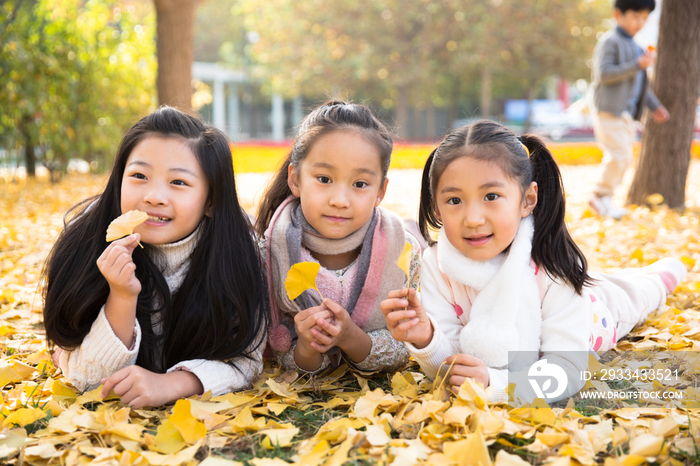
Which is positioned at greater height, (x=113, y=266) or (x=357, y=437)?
(x=113, y=266)

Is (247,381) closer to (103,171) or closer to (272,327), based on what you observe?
(272,327)

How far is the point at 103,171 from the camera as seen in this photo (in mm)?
10477

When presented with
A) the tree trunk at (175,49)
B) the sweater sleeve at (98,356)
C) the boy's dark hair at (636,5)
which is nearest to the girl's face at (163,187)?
the sweater sleeve at (98,356)

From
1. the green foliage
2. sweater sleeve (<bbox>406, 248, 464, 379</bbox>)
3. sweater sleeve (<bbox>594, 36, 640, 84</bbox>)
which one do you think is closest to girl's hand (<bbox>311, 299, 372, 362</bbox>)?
sweater sleeve (<bbox>406, 248, 464, 379</bbox>)

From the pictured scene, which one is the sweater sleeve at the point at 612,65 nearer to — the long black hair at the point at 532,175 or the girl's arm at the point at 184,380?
the long black hair at the point at 532,175

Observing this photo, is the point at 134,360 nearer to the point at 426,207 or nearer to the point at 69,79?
the point at 426,207

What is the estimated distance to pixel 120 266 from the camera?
1.74 m

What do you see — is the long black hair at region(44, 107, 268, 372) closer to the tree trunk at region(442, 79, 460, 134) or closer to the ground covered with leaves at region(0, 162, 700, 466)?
the ground covered with leaves at region(0, 162, 700, 466)

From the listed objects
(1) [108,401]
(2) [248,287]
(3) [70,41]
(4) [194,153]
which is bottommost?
(1) [108,401]

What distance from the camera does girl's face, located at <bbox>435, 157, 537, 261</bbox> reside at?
1.90 meters

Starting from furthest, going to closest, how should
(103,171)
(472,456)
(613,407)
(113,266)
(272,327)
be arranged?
(103,171) → (272,327) → (613,407) → (113,266) → (472,456)

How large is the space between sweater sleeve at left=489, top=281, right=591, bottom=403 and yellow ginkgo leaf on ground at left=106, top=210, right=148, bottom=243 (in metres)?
1.27

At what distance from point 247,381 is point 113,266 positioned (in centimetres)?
64

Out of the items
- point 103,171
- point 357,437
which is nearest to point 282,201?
point 357,437
